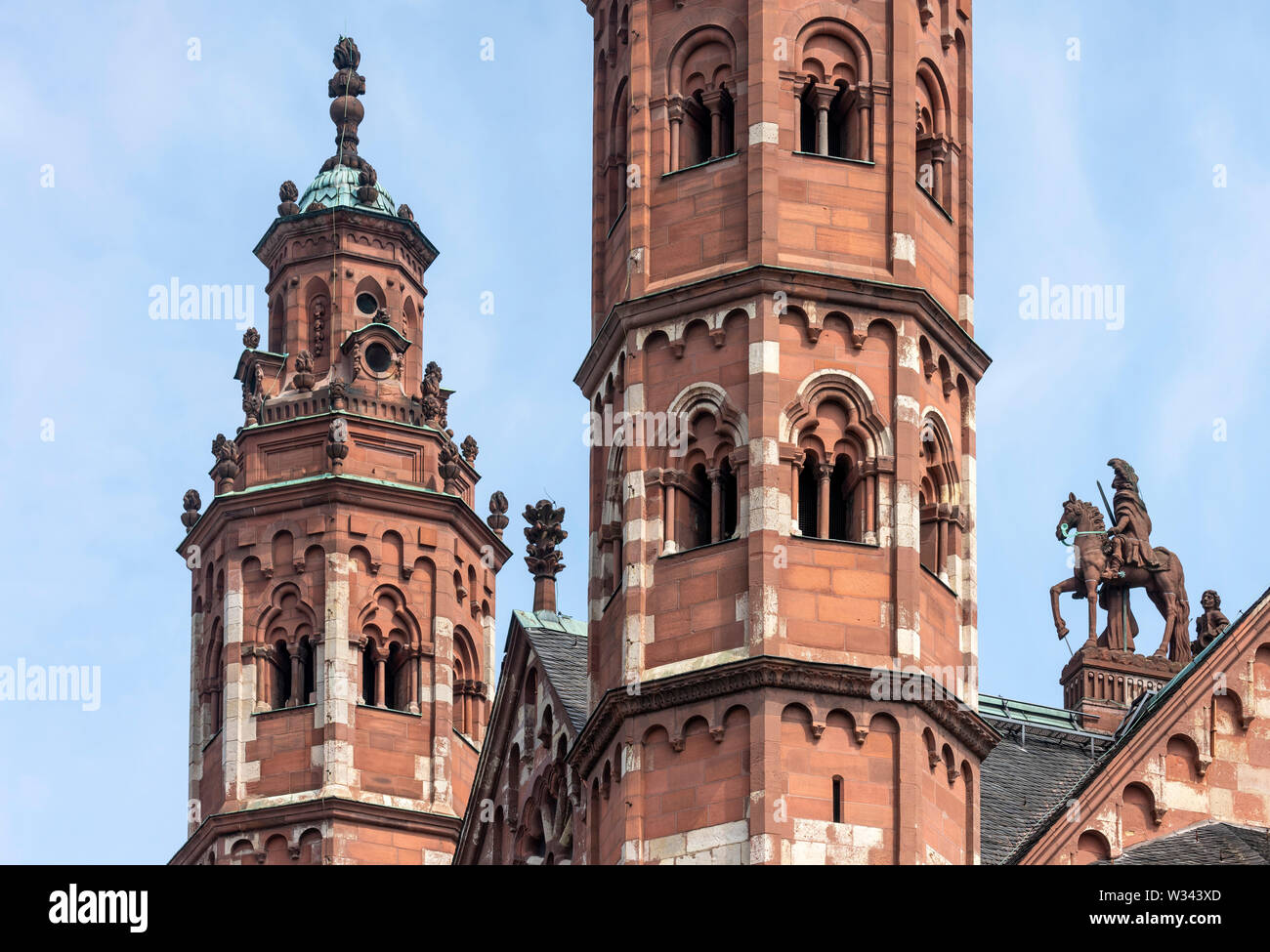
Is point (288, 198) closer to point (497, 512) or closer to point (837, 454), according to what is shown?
point (497, 512)

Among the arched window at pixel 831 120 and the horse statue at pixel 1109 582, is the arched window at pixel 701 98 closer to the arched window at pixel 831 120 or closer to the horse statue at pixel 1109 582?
the arched window at pixel 831 120

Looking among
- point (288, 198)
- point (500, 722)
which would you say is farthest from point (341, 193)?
point (500, 722)

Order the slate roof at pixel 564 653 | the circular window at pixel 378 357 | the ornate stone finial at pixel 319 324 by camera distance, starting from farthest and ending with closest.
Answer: the ornate stone finial at pixel 319 324
the circular window at pixel 378 357
the slate roof at pixel 564 653

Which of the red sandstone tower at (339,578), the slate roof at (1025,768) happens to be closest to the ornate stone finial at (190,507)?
the red sandstone tower at (339,578)

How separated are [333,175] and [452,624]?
905 centimetres

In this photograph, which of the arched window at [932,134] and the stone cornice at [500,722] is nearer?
the arched window at [932,134]

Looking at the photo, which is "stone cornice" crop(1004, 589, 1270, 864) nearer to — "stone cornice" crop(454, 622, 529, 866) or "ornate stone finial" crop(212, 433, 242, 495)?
"stone cornice" crop(454, 622, 529, 866)

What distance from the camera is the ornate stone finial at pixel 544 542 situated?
6266 cm

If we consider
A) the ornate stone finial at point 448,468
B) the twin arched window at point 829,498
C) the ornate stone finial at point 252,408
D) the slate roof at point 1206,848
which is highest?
the ornate stone finial at point 252,408

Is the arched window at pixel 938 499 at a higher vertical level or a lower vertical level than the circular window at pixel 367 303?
lower

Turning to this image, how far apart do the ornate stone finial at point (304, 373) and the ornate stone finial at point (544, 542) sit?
296 inches
